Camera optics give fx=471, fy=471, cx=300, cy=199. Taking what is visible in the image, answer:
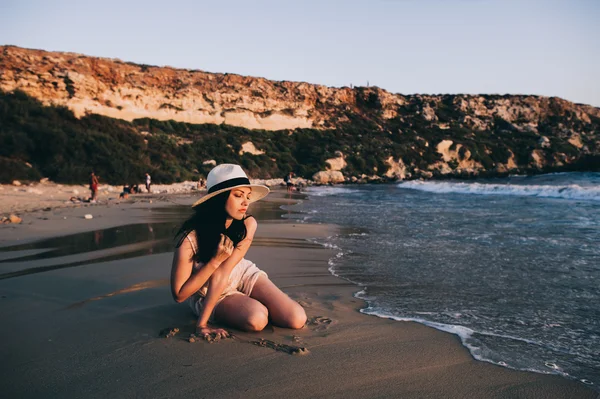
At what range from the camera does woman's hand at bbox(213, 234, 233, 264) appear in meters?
3.14

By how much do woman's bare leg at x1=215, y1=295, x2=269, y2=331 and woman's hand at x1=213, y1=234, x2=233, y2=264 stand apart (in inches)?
13.6

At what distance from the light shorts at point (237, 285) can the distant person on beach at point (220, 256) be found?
0.29ft

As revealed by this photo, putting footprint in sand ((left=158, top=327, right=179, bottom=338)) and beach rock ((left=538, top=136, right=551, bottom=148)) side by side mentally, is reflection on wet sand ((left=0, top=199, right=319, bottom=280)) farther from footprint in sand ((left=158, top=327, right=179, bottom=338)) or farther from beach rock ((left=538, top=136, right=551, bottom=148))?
beach rock ((left=538, top=136, right=551, bottom=148))

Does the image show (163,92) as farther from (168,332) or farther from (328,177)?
(168,332)

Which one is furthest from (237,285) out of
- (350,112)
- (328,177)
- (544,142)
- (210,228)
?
(544,142)

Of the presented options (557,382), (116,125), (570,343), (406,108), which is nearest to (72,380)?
(557,382)

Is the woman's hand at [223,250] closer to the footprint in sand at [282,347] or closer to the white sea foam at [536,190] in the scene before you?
the footprint in sand at [282,347]

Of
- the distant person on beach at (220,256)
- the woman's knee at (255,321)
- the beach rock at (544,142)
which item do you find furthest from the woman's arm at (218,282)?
the beach rock at (544,142)

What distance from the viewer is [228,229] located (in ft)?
10.5

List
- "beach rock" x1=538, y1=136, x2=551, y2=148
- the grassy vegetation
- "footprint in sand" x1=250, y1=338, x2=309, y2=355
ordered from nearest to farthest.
→ 1. "footprint in sand" x1=250, y1=338, x2=309, y2=355
2. the grassy vegetation
3. "beach rock" x1=538, y1=136, x2=551, y2=148

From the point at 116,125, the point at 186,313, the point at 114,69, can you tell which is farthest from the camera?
the point at 114,69

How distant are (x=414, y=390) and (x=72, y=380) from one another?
5.66ft

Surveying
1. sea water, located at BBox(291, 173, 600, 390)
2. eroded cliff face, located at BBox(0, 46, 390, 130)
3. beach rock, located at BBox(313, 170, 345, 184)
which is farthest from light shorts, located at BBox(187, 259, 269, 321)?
beach rock, located at BBox(313, 170, 345, 184)

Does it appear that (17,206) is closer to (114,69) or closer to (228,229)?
(228,229)
